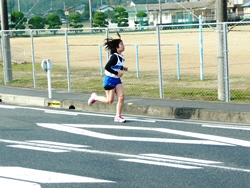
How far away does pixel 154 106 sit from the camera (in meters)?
14.4

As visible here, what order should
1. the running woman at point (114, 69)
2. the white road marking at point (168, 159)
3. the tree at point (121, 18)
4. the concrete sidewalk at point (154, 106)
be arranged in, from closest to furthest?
the white road marking at point (168, 159), the running woman at point (114, 69), the concrete sidewalk at point (154, 106), the tree at point (121, 18)

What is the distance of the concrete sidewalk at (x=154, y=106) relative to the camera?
13.4 m

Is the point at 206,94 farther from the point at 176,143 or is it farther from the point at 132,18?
the point at 132,18

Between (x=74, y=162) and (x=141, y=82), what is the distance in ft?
47.9

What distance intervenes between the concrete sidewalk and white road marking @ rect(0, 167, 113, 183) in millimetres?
5564

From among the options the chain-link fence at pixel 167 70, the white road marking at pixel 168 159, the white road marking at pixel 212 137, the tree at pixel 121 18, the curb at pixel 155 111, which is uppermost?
the tree at pixel 121 18

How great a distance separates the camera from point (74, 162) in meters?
9.23

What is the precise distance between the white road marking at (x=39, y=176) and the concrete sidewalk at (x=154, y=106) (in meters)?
5.56

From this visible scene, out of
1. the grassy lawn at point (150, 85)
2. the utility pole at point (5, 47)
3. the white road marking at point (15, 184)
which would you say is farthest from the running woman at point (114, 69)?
the utility pole at point (5, 47)

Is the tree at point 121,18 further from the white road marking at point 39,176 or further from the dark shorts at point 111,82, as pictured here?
the white road marking at point 39,176

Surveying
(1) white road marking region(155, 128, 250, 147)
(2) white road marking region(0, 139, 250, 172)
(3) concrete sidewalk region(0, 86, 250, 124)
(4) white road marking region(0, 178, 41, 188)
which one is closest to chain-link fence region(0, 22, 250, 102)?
(3) concrete sidewalk region(0, 86, 250, 124)

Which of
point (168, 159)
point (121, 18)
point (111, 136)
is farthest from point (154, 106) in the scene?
point (121, 18)

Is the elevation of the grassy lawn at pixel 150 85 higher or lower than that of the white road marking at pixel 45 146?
higher

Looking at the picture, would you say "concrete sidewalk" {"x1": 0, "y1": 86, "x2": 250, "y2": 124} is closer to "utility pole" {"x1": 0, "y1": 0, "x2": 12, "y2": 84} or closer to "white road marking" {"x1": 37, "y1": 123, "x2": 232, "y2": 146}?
"white road marking" {"x1": 37, "y1": 123, "x2": 232, "y2": 146}
